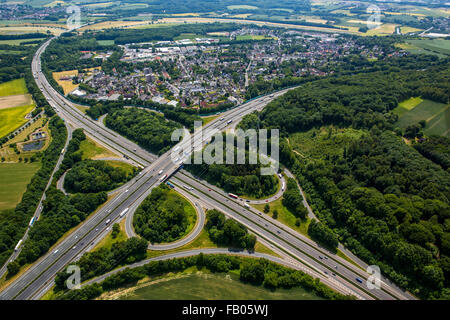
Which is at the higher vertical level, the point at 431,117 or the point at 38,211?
the point at 431,117

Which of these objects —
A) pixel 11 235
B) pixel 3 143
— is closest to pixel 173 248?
pixel 11 235

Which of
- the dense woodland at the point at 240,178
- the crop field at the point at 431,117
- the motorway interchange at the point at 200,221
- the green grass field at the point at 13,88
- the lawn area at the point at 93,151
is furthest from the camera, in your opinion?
the green grass field at the point at 13,88

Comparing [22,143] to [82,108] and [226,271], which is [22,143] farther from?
[226,271]

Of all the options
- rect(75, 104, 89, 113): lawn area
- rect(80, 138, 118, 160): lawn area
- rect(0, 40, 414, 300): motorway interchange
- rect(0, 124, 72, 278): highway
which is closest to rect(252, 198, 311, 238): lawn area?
rect(0, 40, 414, 300): motorway interchange

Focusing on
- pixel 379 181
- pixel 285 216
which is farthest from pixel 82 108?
pixel 379 181

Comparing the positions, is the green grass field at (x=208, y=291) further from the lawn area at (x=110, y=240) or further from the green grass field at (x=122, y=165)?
the green grass field at (x=122, y=165)

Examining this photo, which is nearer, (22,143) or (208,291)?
(208,291)

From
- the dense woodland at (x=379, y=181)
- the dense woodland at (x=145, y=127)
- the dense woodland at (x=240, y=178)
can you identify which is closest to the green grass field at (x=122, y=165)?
the dense woodland at (x=145, y=127)
